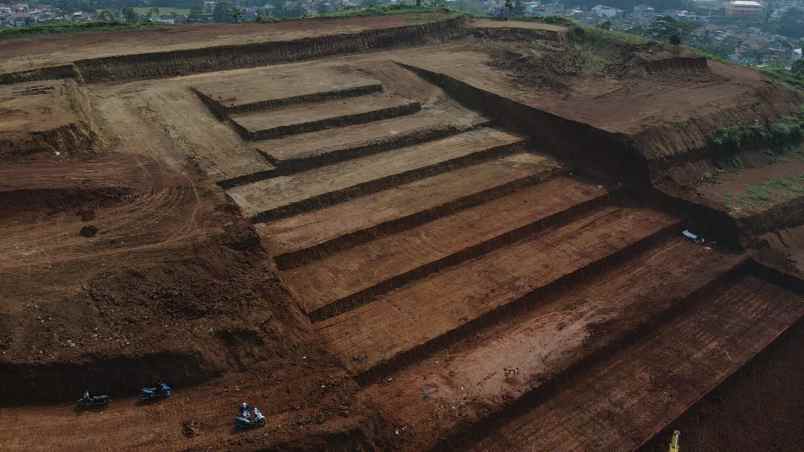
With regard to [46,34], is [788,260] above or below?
below

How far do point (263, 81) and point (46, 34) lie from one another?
10919 millimetres

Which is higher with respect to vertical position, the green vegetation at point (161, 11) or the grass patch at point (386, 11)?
the grass patch at point (386, 11)

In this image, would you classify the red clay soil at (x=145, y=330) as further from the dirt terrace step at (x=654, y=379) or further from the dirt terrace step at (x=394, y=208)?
the dirt terrace step at (x=654, y=379)

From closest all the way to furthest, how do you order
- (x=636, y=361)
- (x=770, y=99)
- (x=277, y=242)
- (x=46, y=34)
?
(x=636, y=361) < (x=277, y=242) < (x=770, y=99) < (x=46, y=34)

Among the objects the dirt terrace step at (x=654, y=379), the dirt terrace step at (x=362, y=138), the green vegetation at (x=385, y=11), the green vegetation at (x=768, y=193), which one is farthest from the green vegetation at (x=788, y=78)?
the green vegetation at (x=385, y=11)

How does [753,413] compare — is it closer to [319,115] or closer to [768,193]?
Answer: [768,193]

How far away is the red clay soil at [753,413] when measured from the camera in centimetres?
1149

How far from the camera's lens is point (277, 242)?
14.2 meters

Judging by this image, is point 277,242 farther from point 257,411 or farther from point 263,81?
point 263,81

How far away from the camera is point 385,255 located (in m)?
14.5

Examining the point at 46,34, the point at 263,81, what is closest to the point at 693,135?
the point at 263,81

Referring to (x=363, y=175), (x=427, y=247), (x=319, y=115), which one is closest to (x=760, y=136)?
(x=427, y=247)

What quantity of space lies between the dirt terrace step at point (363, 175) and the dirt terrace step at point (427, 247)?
2.07 m

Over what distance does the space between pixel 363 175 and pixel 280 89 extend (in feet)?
22.1
